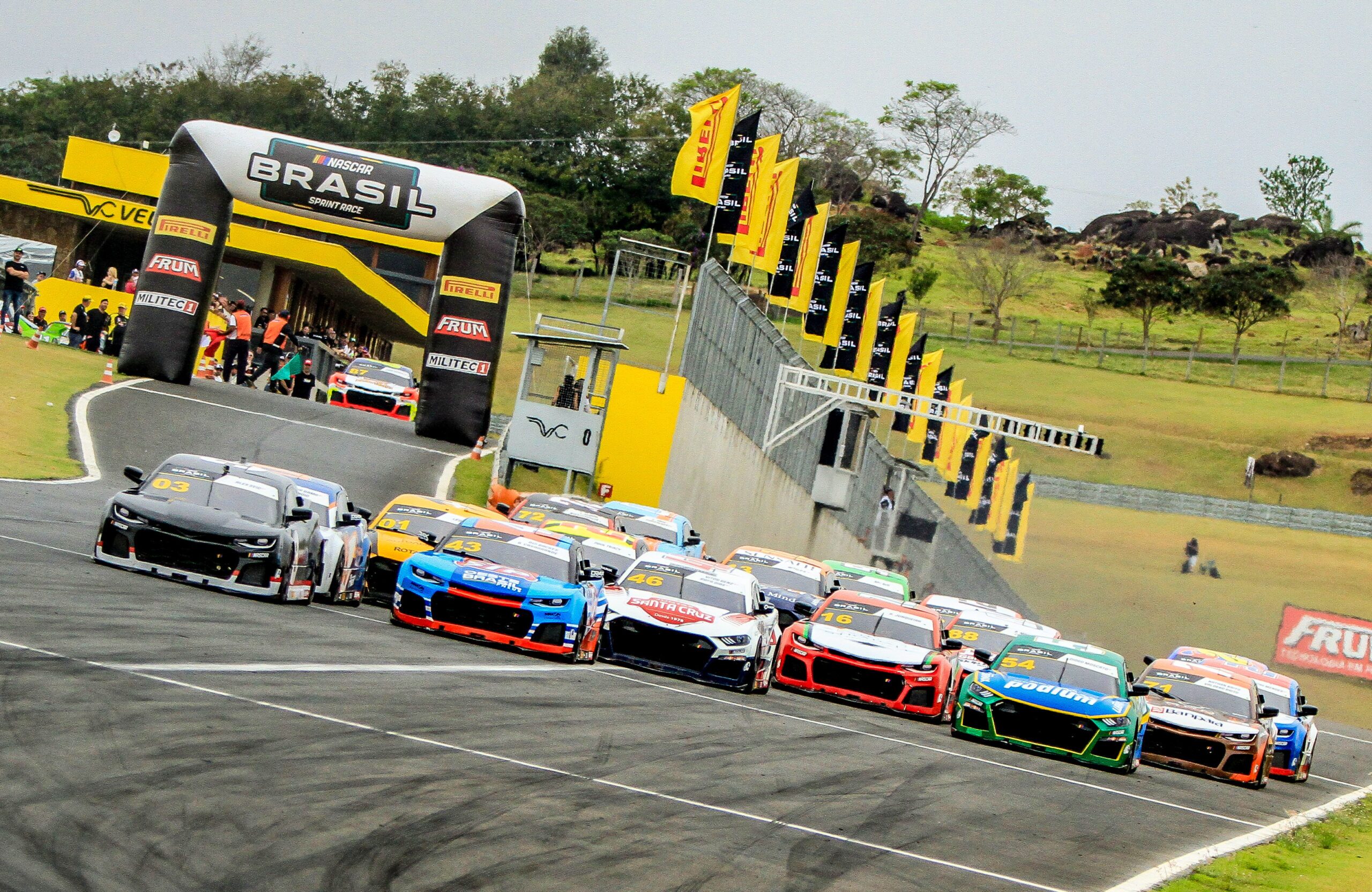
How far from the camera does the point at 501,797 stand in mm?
7852

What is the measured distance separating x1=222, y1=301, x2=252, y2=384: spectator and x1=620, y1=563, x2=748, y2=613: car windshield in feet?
65.4

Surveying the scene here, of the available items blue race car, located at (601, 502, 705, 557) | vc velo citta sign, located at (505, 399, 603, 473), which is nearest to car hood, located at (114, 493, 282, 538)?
blue race car, located at (601, 502, 705, 557)

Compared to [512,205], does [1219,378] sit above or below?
above

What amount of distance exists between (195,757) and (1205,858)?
6430mm

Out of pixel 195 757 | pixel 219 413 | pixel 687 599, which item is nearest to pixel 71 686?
pixel 195 757

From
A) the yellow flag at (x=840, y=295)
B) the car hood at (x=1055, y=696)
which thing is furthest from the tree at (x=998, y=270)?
the car hood at (x=1055, y=696)

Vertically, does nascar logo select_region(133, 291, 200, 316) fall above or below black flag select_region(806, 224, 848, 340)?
below

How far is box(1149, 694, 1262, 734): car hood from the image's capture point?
720 inches

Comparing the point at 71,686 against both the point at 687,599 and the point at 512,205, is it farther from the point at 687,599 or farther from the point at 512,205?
the point at 512,205

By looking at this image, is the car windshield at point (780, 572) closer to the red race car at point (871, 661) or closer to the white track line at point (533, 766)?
the red race car at point (871, 661)

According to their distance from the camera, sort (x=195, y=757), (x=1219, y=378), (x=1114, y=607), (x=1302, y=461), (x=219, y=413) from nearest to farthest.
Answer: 1. (x=195, y=757)
2. (x=219, y=413)
3. (x=1114, y=607)
4. (x=1302, y=461)
5. (x=1219, y=378)

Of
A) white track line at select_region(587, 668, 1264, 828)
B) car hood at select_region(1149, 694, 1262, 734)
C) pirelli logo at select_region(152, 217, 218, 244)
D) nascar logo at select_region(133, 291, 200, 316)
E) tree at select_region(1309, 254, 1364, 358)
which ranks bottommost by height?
white track line at select_region(587, 668, 1264, 828)

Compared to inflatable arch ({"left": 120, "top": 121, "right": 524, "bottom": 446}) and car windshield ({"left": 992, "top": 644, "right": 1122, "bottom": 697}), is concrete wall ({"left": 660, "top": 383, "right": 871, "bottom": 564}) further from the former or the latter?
car windshield ({"left": 992, "top": 644, "right": 1122, "bottom": 697})

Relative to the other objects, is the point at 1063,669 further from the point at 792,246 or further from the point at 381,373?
the point at 792,246
